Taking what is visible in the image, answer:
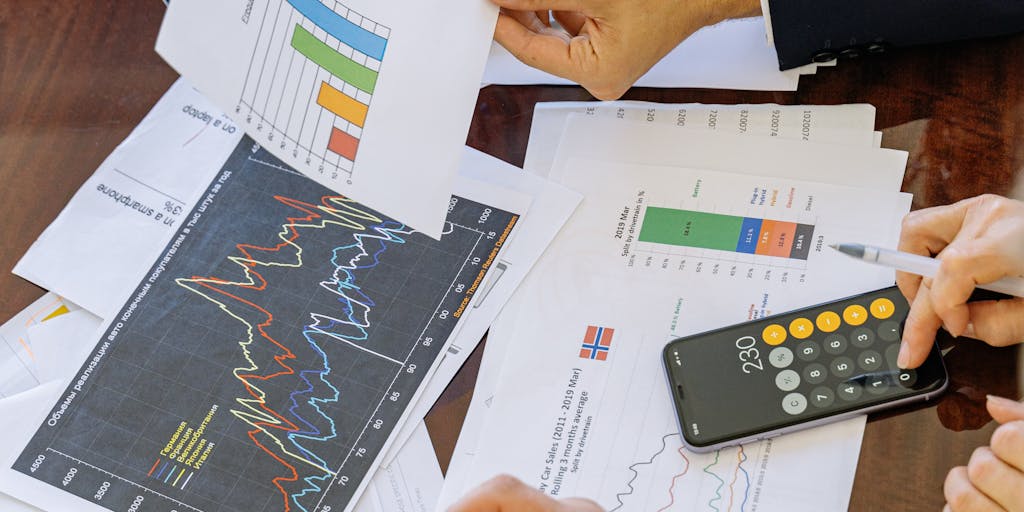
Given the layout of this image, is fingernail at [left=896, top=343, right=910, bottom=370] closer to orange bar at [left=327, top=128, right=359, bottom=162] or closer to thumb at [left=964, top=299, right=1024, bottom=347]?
thumb at [left=964, top=299, right=1024, bottom=347]

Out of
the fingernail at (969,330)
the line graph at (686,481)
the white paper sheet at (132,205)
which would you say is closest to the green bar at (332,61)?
the white paper sheet at (132,205)

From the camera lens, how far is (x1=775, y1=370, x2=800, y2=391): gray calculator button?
2.16ft

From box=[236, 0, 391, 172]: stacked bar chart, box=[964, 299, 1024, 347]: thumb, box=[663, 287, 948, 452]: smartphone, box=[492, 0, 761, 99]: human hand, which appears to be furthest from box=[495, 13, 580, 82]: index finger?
box=[964, 299, 1024, 347]: thumb

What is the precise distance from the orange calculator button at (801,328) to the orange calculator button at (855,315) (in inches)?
0.9

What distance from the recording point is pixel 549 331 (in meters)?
0.72

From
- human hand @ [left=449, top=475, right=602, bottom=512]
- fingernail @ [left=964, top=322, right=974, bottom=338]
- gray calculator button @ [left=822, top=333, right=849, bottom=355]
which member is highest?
fingernail @ [left=964, top=322, right=974, bottom=338]

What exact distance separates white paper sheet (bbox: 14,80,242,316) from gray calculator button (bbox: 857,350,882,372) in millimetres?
526

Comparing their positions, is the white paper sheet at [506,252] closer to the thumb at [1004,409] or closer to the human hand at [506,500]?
the human hand at [506,500]

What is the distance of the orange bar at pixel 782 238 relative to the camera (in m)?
0.72

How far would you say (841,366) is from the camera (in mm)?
660

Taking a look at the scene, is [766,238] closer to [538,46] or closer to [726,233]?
[726,233]

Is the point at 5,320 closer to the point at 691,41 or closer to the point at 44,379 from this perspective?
the point at 44,379

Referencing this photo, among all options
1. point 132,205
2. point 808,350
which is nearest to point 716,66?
point 808,350

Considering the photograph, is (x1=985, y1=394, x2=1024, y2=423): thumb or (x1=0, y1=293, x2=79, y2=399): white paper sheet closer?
(x1=985, y1=394, x2=1024, y2=423): thumb
